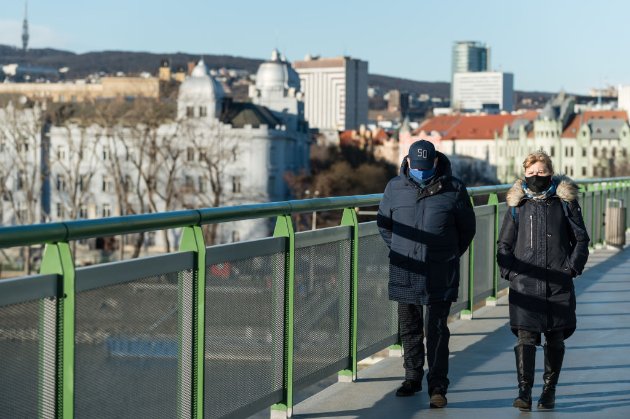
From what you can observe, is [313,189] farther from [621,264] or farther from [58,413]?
[58,413]

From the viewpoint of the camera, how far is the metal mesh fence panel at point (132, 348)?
5.35 m

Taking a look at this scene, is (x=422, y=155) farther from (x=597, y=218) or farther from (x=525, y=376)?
(x=597, y=218)

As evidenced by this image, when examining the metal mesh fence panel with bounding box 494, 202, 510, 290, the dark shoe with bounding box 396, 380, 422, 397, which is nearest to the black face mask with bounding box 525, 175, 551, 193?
the dark shoe with bounding box 396, 380, 422, 397

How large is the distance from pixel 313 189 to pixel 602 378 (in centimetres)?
9650

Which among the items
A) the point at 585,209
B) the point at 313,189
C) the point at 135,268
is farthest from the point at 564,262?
the point at 313,189

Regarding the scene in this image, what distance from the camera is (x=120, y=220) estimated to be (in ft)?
18.3

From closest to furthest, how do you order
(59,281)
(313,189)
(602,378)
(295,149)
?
(59,281), (602,378), (313,189), (295,149)

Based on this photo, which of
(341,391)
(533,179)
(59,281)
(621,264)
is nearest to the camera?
(59,281)

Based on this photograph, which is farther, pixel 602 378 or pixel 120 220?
pixel 602 378

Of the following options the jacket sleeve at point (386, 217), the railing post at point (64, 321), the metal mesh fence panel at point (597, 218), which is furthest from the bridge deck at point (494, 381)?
the metal mesh fence panel at point (597, 218)

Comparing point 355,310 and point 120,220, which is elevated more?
point 120,220

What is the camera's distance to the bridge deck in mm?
7656

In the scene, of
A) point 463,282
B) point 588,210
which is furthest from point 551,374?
point 588,210

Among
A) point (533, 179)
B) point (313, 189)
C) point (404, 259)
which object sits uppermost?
point (533, 179)
